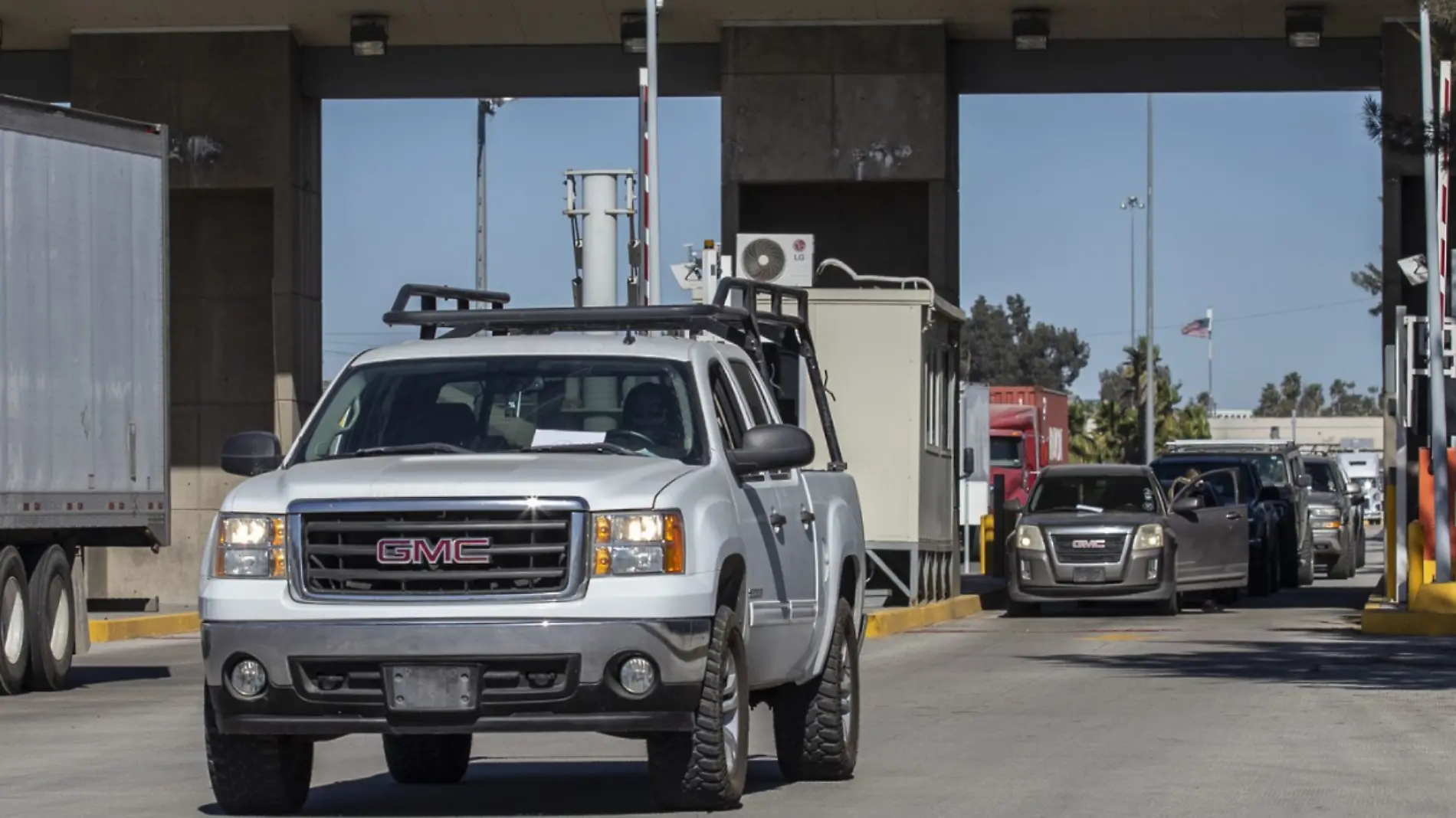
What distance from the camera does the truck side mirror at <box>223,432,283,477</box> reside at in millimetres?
10008

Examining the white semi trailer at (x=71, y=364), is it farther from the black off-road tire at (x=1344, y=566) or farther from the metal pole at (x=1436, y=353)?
the black off-road tire at (x=1344, y=566)

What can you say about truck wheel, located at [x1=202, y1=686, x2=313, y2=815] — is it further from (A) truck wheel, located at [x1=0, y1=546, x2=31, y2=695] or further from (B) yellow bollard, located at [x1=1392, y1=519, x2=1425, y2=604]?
(B) yellow bollard, located at [x1=1392, y1=519, x2=1425, y2=604]

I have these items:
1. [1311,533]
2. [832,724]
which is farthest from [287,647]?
[1311,533]

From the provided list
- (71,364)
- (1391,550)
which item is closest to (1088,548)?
(1391,550)

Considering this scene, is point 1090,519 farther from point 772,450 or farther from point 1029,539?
point 772,450

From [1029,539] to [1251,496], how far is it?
18.6ft

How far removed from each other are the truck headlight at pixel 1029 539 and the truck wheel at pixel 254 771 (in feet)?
61.1

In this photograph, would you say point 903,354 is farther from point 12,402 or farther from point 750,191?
point 12,402

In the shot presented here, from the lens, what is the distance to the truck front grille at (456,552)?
360 inches

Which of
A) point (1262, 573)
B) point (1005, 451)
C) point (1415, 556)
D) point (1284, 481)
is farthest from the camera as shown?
point (1005, 451)

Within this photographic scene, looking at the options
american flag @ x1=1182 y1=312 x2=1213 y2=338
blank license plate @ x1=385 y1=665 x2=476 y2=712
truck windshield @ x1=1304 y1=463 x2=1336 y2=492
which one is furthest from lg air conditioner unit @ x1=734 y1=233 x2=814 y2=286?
american flag @ x1=1182 y1=312 x2=1213 y2=338

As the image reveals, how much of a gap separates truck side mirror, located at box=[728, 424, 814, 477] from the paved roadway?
4.47ft

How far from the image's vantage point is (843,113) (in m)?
30.2

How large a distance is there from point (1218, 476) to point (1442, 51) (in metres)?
8.86
